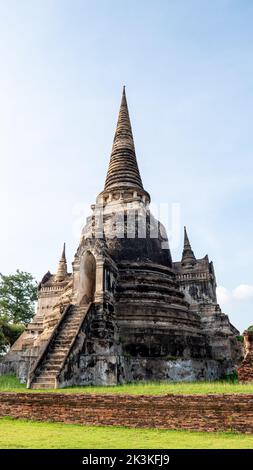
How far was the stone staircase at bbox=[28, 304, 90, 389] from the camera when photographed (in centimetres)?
1170

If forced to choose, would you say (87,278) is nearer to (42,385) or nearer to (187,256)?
(42,385)

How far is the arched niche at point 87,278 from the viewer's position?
16.4 meters

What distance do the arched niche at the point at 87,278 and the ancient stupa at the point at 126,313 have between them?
4 cm

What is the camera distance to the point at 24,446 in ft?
19.4

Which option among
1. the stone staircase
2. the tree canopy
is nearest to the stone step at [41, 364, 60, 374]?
the stone staircase

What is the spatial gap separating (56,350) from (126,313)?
13.3ft

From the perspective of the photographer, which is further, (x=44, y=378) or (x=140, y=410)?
(x=44, y=378)

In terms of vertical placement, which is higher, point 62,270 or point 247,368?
point 62,270

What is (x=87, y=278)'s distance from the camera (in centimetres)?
1711

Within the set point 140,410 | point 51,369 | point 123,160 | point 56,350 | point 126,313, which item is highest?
point 123,160

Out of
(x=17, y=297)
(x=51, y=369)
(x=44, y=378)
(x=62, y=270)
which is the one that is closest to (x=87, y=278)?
(x=51, y=369)

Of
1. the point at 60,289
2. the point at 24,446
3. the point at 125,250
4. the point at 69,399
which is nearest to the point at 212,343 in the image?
the point at 125,250

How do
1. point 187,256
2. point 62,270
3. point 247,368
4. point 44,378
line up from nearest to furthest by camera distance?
point 247,368 < point 44,378 < point 187,256 < point 62,270
